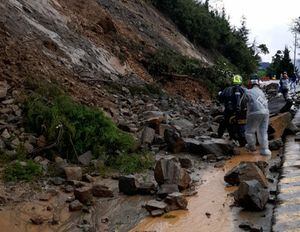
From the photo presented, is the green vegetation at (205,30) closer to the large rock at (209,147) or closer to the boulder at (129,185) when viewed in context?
the large rock at (209,147)

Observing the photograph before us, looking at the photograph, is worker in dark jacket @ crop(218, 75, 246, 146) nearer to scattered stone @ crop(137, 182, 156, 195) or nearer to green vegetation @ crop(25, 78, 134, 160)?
green vegetation @ crop(25, 78, 134, 160)

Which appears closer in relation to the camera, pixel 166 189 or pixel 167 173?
pixel 166 189

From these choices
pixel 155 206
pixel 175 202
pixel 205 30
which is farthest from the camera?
pixel 205 30

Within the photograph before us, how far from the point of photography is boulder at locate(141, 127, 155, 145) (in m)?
9.99

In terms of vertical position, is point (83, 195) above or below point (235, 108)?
below

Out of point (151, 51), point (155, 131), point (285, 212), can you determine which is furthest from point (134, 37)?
point (285, 212)

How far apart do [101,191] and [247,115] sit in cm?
412

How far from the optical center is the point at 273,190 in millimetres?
6734

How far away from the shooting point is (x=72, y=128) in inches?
331

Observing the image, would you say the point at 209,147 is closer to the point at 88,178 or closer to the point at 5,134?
the point at 88,178

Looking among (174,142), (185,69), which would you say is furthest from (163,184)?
(185,69)

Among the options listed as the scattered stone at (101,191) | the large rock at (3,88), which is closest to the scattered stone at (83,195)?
the scattered stone at (101,191)

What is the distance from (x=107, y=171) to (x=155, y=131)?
313 cm

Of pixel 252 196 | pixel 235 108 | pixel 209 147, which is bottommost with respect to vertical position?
pixel 209 147
